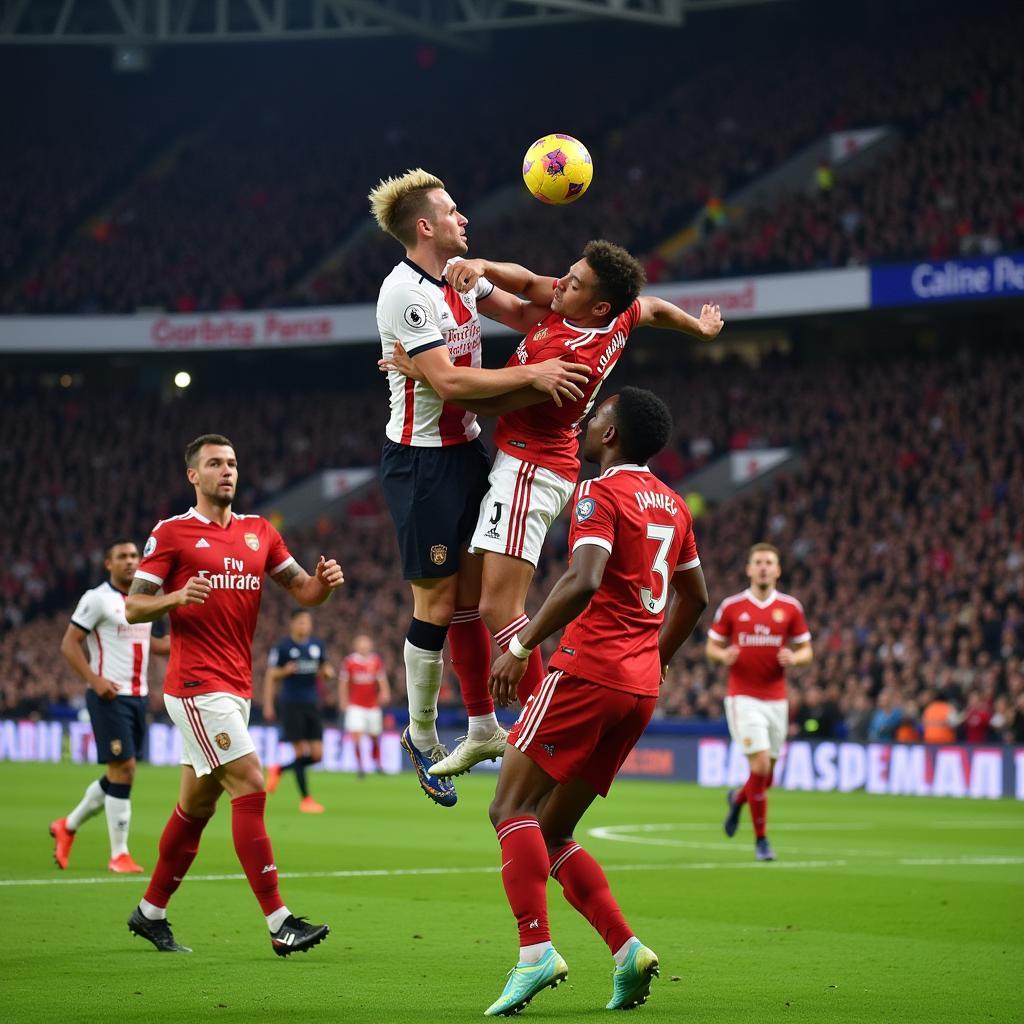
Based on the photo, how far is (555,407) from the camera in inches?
311

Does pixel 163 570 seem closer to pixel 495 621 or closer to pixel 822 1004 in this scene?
pixel 495 621

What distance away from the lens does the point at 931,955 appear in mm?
9492

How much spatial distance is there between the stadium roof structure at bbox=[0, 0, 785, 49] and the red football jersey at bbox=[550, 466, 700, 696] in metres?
26.4

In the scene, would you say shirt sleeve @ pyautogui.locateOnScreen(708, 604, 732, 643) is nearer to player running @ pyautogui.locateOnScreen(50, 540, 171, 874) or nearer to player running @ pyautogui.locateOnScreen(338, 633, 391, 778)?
player running @ pyautogui.locateOnScreen(50, 540, 171, 874)

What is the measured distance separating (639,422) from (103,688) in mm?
7269

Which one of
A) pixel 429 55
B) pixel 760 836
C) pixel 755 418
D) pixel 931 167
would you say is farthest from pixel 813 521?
pixel 429 55

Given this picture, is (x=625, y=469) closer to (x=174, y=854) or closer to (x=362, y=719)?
(x=174, y=854)

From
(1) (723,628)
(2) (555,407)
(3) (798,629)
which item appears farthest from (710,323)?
(1) (723,628)

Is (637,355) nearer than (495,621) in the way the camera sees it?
No

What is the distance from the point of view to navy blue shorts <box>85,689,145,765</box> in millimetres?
13703

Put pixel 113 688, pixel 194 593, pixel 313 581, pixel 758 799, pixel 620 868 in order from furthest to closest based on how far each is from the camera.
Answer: pixel 758 799
pixel 620 868
pixel 113 688
pixel 313 581
pixel 194 593

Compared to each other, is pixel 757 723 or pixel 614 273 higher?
pixel 614 273

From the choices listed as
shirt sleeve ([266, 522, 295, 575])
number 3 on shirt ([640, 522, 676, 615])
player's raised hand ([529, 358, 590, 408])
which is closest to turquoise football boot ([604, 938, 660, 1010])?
number 3 on shirt ([640, 522, 676, 615])

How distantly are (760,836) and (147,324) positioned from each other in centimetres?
3027
